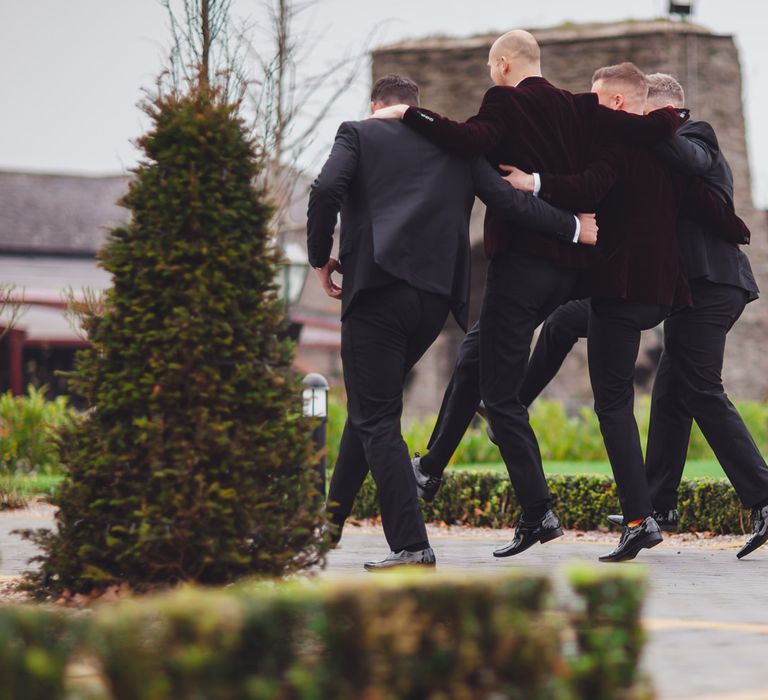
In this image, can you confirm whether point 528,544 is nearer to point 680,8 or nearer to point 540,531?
point 540,531

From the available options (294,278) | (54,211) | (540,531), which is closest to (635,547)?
(540,531)

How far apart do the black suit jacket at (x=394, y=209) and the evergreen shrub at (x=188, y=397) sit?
0.94m

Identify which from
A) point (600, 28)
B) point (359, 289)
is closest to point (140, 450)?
point (359, 289)

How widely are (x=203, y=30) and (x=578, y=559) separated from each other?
622 cm

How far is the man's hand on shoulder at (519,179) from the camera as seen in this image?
5.30 m

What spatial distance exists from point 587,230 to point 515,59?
0.85 metres

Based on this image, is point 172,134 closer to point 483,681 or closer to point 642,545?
point 483,681

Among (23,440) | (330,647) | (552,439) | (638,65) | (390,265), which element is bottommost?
(23,440)

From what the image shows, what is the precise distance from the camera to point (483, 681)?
2.29m

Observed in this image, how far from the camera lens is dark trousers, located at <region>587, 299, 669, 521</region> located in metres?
5.71

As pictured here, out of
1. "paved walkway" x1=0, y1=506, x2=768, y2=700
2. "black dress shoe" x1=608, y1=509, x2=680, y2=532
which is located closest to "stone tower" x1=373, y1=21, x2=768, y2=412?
"paved walkway" x1=0, y1=506, x2=768, y2=700

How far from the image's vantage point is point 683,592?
4773 millimetres

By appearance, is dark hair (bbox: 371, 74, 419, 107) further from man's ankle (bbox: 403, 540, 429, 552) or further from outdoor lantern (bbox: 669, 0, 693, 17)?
outdoor lantern (bbox: 669, 0, 693, 17)

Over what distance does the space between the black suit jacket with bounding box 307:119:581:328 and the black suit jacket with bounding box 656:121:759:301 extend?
134 cm
